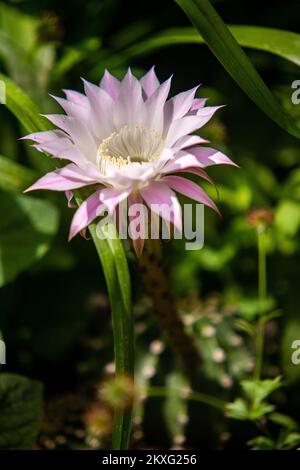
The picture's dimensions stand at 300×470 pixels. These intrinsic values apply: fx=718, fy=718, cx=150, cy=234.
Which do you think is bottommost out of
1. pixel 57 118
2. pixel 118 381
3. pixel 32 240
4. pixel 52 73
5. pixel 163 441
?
pixel 163 441

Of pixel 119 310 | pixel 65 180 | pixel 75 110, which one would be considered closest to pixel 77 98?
pixel 75 110

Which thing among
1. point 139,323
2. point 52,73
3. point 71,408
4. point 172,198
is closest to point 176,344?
point 139,323

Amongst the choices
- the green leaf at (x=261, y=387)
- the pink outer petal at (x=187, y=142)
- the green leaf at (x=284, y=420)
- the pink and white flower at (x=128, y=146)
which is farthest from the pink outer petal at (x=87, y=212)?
the green leaf at (x=284, y=420)

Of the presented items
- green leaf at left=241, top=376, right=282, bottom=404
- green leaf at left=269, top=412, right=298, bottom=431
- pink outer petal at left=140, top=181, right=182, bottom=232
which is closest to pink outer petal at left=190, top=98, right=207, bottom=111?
pink outer petal at left=140, top=181, right=182, bottom=232

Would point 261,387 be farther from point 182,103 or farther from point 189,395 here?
point 182,103

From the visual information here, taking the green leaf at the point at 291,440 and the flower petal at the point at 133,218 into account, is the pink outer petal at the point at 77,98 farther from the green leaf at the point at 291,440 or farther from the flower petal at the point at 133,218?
the green leaf at the point at 291,440

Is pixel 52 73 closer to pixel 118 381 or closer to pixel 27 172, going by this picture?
pixel 27 172
